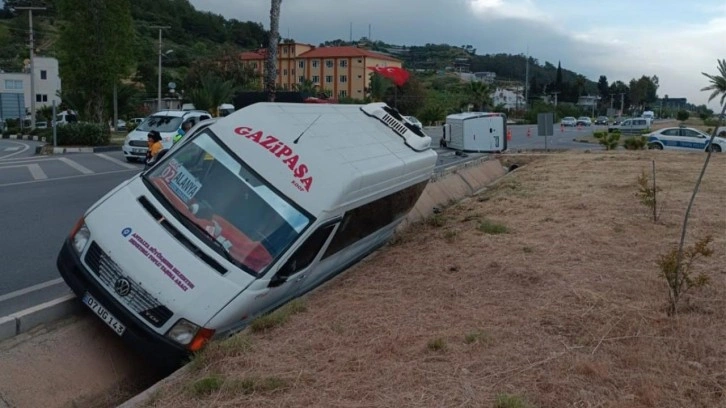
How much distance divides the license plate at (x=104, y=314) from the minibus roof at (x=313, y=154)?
179 centimetres

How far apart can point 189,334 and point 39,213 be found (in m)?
7.68

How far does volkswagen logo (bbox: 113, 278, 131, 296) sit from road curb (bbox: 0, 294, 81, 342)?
2.54ft

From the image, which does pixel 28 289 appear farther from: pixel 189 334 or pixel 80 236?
pixel 189 334

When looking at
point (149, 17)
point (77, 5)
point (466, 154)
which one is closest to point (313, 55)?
point (149, 17)

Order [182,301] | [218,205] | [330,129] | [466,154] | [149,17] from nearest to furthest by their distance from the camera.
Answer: [182,301] → [218,205] → [330,129] → [466,154] → [149,17]

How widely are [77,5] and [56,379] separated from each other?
3580 centimetres

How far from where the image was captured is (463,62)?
197 metres

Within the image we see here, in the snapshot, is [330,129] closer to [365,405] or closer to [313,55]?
[365,405]

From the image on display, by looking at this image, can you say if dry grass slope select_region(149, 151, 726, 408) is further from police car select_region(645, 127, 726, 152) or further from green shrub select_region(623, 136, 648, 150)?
police car select_region(645, 127, 726, 152)

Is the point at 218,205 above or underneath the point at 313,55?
underneath

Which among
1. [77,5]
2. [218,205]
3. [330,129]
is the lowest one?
[218,205]

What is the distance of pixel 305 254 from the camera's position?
6.23 meters

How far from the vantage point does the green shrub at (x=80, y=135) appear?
103 feet

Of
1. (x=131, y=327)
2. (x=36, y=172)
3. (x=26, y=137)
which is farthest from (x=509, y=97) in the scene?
(x=131, y=327)
